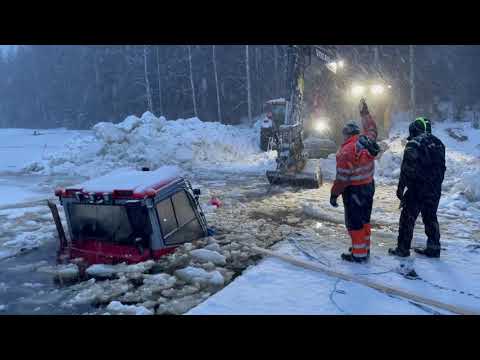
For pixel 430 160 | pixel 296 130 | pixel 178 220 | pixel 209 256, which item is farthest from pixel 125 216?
pixel 296 130

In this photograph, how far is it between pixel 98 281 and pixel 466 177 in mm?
8450

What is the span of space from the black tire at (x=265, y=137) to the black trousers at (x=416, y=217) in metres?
15.3

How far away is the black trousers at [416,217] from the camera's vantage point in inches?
210

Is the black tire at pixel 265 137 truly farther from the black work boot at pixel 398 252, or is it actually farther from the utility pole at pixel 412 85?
the black work boot at pixel 398 252

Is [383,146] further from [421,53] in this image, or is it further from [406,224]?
[421,53]

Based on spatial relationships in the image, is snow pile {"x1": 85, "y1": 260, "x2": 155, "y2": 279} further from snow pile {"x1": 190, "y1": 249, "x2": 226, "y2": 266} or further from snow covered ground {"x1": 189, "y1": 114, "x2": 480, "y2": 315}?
snow covered ground {"x1": 189, "y1": 114, "x2": 480, "y2": 315}

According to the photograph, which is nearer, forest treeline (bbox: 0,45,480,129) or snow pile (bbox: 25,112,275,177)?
snow pile (bbox: 25,112,275,177)

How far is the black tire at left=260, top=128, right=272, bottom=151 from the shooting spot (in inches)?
810

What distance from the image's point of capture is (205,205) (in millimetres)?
9617

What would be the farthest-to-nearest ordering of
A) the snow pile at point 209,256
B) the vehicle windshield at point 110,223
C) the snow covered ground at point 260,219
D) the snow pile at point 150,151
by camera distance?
1. the snow pile at point 150,151
2. the snow pile at point 209,256
3. the vehicle windshield at point 110,223
4. the snow covered ground at point 260,219

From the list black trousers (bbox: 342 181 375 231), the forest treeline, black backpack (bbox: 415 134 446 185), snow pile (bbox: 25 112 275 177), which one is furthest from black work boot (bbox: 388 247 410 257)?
the forest treeline

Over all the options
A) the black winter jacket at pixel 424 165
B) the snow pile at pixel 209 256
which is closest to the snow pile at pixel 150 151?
the snow pile at pixel 209 256

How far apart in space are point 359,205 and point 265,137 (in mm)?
15657

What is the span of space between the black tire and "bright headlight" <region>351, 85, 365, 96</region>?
4.80 metres
